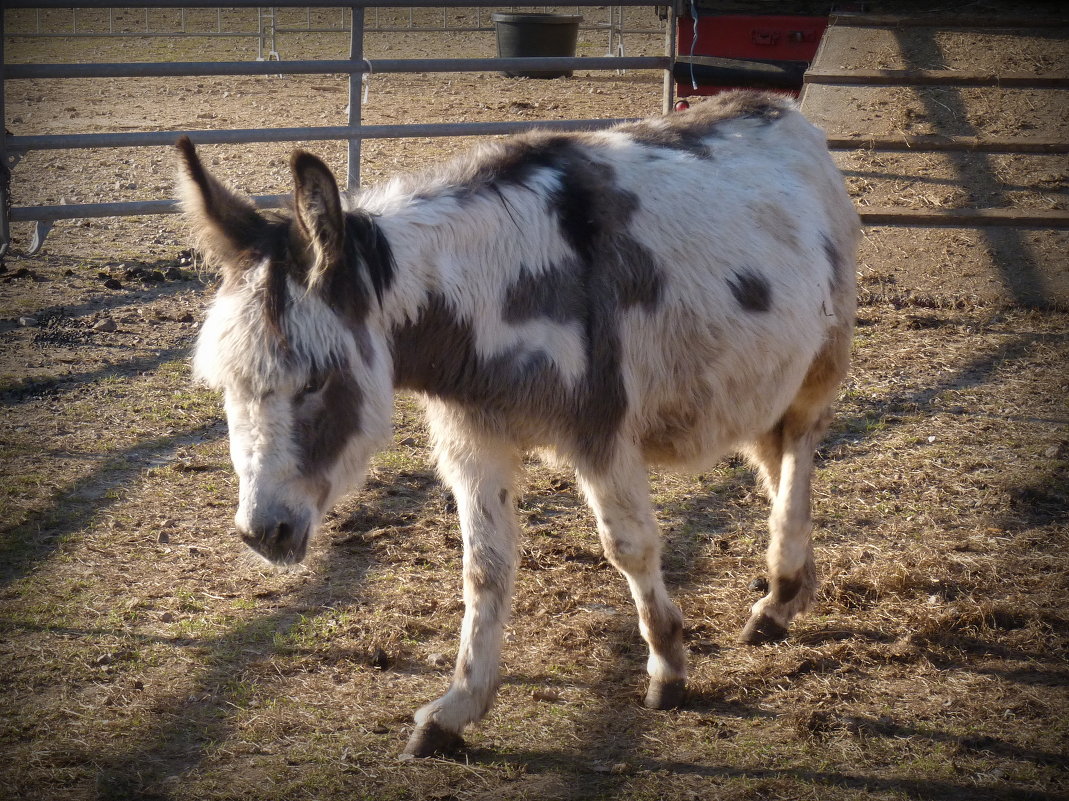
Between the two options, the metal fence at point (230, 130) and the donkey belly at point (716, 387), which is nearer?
the donkey belly at point (716, 387)

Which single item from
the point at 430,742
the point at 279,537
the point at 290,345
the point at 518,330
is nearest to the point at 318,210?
the point at 290,345

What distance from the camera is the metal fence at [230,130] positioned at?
20.6 ft

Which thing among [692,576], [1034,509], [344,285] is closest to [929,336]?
[1034,509]

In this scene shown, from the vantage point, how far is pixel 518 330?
2600 millimetres

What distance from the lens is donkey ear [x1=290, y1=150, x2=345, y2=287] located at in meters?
2.21

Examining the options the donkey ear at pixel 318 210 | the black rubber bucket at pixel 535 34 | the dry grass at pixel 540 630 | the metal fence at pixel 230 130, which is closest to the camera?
the donkey ear at pixel 318 210

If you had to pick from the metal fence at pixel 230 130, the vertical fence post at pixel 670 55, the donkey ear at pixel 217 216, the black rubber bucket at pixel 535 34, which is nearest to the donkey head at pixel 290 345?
the donkey ear at pixel 217 216

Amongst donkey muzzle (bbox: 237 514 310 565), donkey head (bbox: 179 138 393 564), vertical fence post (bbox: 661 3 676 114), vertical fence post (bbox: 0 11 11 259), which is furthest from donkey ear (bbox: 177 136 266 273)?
vertical fence post (bbox: 661 3 676 114)

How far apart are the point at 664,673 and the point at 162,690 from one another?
4.99 feet

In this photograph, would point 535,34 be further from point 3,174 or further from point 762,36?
point 3,174

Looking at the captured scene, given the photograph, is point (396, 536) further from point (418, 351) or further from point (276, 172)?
point (276, 172)

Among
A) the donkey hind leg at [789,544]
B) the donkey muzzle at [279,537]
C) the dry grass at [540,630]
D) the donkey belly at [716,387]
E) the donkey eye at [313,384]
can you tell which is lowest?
the dry grass at [540,630]

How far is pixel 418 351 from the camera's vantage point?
8.55 ft

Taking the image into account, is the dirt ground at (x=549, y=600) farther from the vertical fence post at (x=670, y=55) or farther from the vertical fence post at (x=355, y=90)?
the vertical fence post at (x=670, y=55)
